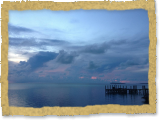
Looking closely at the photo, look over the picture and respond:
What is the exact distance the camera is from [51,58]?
443 cm

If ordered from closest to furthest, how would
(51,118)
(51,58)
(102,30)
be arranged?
(51,118)
(102,30)
(51,58)

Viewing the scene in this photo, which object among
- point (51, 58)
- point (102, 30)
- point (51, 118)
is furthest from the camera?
point (51, 58)

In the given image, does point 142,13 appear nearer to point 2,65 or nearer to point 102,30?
point 102,30

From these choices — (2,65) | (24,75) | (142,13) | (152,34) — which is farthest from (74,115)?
(142,13)

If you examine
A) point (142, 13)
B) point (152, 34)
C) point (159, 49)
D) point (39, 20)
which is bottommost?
point (159, 49)

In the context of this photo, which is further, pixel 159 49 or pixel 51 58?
pixel 51 58

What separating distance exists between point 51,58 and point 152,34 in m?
2.99

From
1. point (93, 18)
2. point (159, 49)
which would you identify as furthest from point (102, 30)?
point (159, 49)

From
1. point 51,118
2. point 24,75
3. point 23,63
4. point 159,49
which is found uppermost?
point 159,49

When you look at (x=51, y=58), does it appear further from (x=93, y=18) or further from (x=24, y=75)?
(x=93, y=18)

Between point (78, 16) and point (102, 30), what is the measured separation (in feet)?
2.53

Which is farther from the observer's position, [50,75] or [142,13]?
[50,75]

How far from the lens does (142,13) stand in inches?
145

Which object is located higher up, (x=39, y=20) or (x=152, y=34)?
(x=39, y=20)
